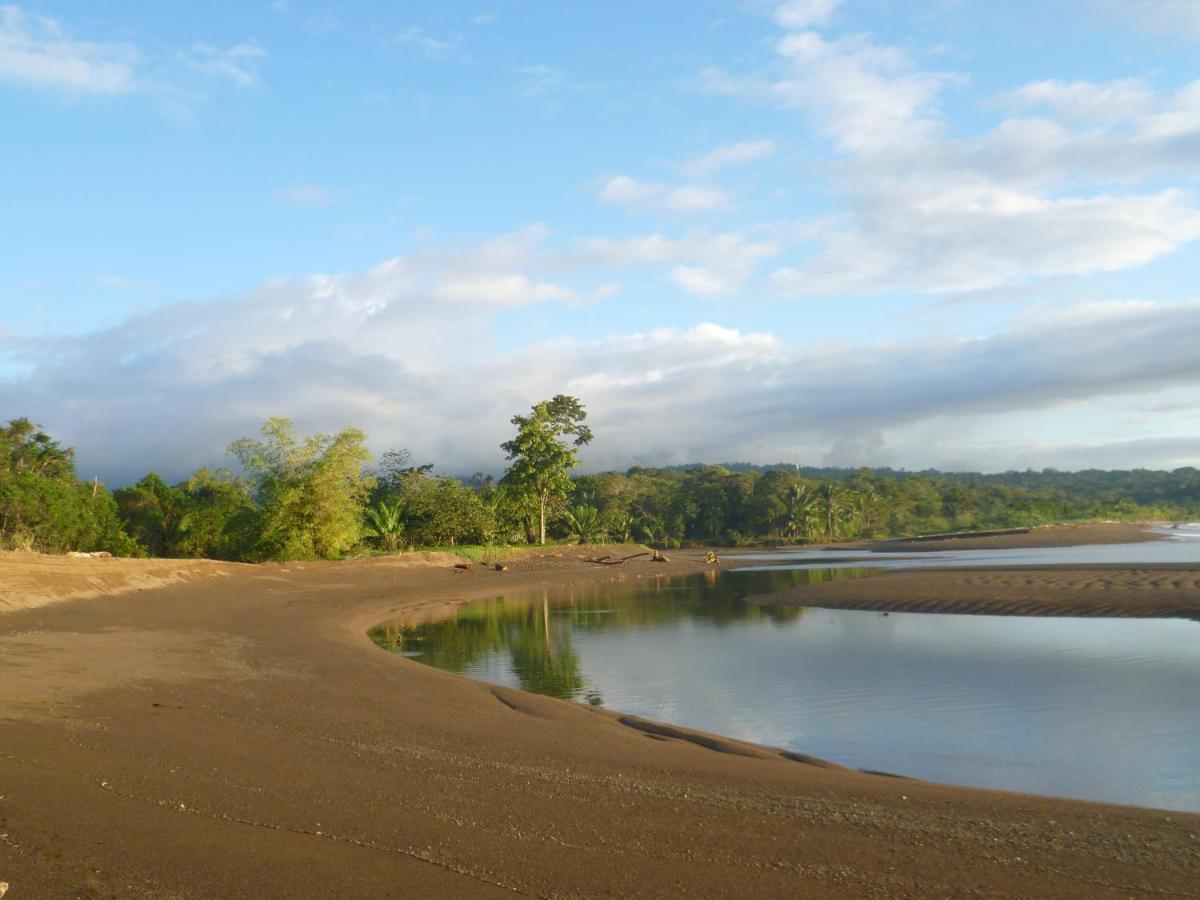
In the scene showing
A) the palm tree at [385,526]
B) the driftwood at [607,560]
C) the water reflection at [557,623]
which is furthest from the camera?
the driftwood at [607,560]

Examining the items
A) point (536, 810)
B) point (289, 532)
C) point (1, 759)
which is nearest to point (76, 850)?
point (1, 759)

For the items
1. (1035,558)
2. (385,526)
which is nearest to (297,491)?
(385,526)

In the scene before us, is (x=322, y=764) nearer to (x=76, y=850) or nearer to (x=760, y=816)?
(x=76, y=850)

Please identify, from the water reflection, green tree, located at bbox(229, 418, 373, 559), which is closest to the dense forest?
green tree, located at bbox(229, 418, 373, 559)

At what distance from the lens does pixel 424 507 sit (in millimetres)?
51812

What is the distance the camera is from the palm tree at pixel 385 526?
47.5m

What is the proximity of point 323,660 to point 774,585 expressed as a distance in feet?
90.1

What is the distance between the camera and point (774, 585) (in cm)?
3938

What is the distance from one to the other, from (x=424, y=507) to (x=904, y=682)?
40295 millimetres

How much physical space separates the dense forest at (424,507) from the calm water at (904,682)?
46.7 feet

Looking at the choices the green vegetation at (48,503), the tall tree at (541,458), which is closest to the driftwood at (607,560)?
the tall tree at (541,458)

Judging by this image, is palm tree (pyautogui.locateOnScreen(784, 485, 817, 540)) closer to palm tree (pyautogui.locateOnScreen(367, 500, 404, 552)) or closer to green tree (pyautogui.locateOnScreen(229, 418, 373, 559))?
palm tree (pyautogui.locateOnScreen(367, 500, 404, 552))

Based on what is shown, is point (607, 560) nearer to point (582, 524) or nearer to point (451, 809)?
point (582, 524)

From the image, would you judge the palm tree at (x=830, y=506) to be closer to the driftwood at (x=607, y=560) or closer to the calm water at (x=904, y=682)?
the driftwood at (x=607, y=560)
